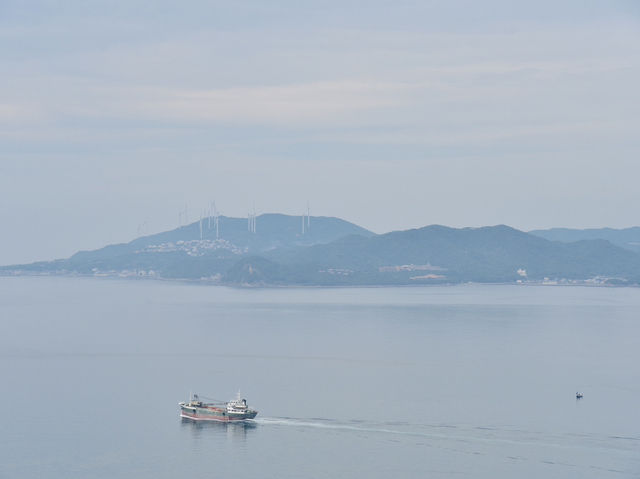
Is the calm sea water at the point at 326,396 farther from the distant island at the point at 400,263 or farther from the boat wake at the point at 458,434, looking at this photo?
the distant island at the point at 400,263

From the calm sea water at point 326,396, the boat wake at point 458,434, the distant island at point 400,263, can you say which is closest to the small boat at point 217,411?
the calm sea water at point 326,396

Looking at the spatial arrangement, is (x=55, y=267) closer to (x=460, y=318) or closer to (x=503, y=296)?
(x=503, y=296)

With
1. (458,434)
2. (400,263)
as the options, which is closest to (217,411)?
(458,434)

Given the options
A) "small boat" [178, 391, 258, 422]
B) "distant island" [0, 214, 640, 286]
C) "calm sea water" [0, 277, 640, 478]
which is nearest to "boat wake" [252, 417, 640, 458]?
"calm sea water" [0, 277, 640, 478]

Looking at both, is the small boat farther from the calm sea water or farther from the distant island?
the distant island

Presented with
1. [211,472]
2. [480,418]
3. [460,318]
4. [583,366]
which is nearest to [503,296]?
[460,318]
